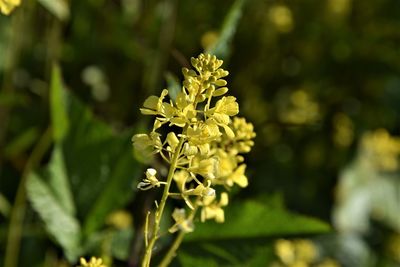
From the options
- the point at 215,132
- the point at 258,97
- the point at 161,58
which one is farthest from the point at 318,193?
the point at 215,132

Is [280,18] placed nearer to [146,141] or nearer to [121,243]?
[121,243]

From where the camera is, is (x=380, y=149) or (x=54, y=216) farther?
(x=380, y=149)

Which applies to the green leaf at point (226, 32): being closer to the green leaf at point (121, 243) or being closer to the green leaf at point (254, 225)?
the green leaf at point (254, 225)

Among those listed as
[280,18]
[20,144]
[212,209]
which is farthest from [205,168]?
[280,18]

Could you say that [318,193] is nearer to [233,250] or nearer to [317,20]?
[317,20]

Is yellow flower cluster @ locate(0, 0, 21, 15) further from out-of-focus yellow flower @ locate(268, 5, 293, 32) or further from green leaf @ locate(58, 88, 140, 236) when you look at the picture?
out-of-focus yellow flower @ locate(268, 5, 293, 32)

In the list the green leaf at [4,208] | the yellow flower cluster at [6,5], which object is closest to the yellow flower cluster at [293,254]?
the green leaf at [4,208]
